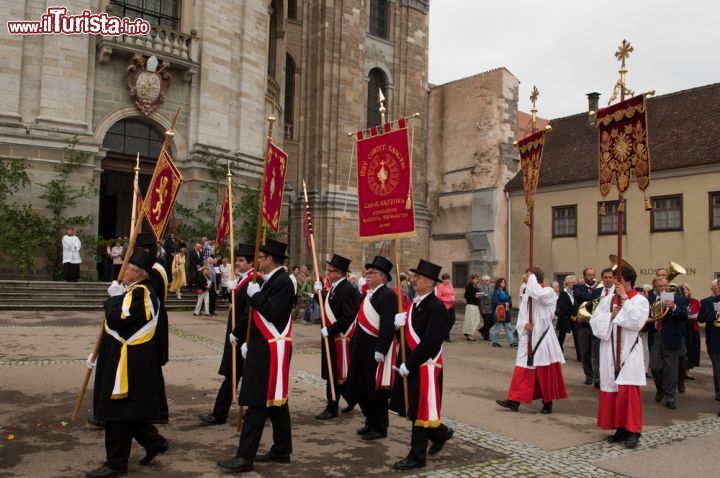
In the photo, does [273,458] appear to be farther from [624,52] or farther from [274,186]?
[624,52]

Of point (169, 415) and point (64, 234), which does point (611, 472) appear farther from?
point (64, 234)

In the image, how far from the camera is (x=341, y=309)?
773cm

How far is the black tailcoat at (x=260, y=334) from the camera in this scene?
5484mm

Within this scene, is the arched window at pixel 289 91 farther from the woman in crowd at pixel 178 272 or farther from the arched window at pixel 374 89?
the woman in crowd at pixel 178 272

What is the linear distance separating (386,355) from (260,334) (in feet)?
4.80

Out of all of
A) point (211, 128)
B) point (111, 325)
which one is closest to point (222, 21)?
point (211, 128)

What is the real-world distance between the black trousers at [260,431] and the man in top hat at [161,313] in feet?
3.35

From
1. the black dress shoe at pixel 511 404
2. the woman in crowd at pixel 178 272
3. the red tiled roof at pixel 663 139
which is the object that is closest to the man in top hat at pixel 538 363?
the black dress shoe at pixel 511 404

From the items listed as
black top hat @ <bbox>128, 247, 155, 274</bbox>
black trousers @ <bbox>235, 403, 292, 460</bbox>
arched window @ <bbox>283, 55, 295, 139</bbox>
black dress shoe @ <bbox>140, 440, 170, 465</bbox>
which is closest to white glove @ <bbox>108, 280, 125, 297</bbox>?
black top hat @ <bbox>128, 247, 155, 274</bbox>

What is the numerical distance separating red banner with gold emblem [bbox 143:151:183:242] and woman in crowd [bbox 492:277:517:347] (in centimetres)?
976

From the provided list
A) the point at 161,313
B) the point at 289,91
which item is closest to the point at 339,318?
the point at 161,313

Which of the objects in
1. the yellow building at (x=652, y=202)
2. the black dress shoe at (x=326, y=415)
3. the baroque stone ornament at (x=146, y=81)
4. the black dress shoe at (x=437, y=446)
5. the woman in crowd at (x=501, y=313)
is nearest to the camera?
the black dress shoe at (x=437, y=446)

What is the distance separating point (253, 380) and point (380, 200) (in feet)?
8.48

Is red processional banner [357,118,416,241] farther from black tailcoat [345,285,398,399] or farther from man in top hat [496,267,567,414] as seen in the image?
man in top hat [496,267,567,414]
